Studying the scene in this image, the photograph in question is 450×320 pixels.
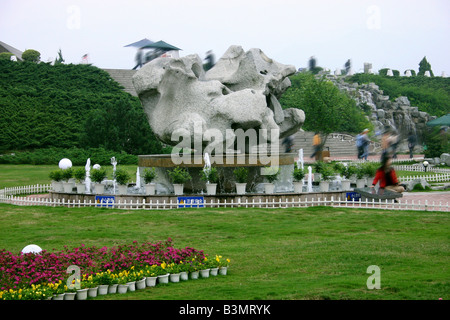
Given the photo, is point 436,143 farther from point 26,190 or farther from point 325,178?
point 26,190

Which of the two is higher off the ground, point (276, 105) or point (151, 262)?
point (276, 105)

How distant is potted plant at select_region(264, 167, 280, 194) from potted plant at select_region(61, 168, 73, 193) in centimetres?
673

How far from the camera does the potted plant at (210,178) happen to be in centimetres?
1689

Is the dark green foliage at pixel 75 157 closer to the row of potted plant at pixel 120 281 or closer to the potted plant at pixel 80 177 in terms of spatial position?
the potted plant at pixel 80 177

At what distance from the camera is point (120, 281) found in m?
7.57

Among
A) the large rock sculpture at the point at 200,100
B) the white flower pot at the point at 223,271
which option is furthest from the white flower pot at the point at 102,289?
the large rock sculpture at the point at 200,100

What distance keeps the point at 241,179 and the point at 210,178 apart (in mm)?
928

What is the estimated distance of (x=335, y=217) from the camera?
14.2 metres

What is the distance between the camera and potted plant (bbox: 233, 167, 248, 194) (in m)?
16.9

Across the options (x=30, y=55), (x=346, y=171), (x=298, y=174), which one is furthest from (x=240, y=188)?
(x=30, y=55)

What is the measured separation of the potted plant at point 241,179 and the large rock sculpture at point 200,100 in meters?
1.43
